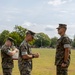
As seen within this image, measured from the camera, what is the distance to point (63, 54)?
7.08 m

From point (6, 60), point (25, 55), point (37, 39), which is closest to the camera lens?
point (25, 55)

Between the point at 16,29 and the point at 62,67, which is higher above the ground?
the point at 16,29

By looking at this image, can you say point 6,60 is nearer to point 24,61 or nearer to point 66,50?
point 24,61

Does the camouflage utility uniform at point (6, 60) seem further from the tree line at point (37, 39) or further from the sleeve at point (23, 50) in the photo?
the tree line at point (37, 39)

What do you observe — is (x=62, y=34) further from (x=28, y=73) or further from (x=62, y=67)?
(x=28, y=73)

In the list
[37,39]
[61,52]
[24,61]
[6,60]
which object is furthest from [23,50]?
[37,39]

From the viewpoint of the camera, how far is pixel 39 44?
13825 cm

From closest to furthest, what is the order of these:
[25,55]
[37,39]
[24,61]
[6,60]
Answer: [25,55] < [24,61] < [6,60] < [37,39]

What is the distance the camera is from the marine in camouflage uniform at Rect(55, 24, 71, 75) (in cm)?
695

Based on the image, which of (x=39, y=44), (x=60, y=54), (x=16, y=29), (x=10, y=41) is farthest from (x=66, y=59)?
(x=39, y=44)

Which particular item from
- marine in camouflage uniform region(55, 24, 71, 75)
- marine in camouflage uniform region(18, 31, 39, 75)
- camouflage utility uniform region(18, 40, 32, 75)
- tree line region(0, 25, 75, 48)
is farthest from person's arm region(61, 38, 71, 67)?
tree line region(0, 25, 75, 48)

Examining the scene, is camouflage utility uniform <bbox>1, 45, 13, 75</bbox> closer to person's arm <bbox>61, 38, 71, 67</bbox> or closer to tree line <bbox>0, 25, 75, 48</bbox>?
person's arm <bbox>61, 38, 71, 67</bbox>

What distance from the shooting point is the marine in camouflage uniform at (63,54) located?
6.95m

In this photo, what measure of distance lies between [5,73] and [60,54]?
1.81 meters
